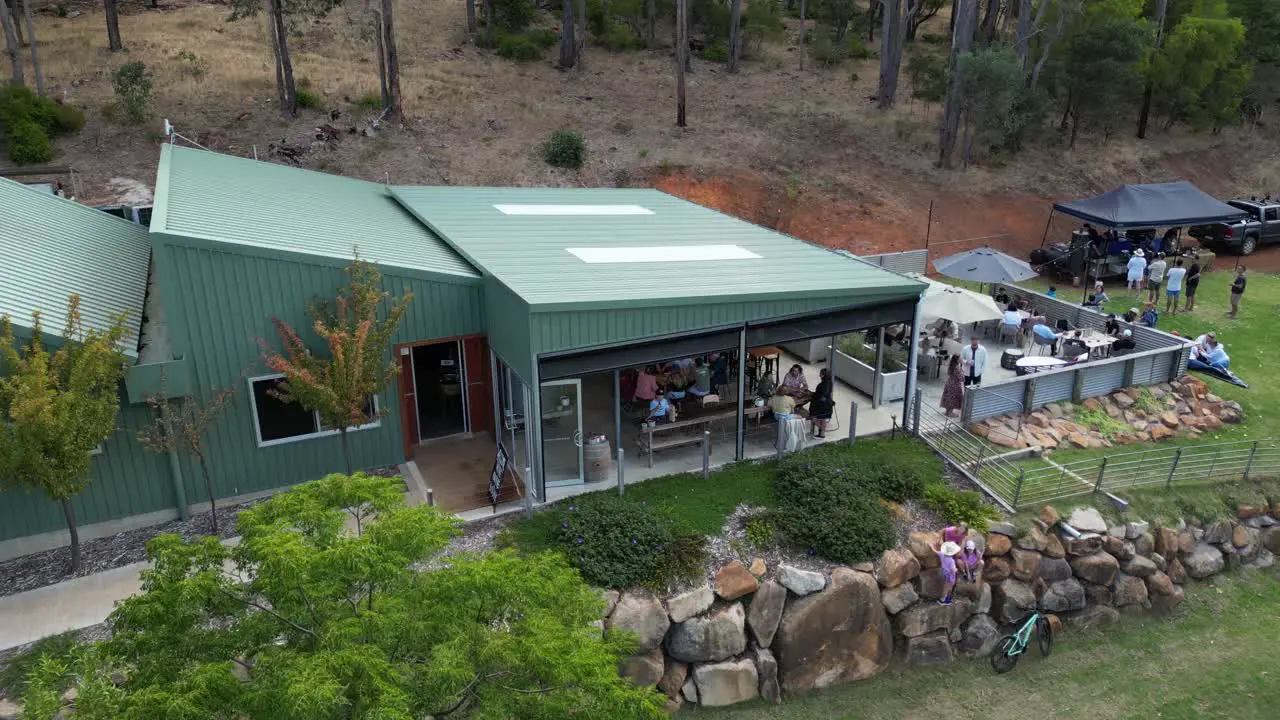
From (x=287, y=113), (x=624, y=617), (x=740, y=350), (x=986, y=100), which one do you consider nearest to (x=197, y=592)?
(x=624, y=617)

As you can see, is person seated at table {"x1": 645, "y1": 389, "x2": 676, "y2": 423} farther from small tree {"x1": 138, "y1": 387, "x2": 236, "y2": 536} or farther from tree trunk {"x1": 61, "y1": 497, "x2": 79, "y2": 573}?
tree trunk {"x1": 61, "y1": 497, "x2": 79, "y2": 573}

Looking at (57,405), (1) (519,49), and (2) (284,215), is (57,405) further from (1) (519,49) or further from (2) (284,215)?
(1) (519,49)

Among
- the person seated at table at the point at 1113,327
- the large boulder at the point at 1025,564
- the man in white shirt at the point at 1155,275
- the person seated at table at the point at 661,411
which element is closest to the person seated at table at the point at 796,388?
the person seated at table at the point at 661,411

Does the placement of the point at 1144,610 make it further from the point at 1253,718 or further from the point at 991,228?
the point at 991,228

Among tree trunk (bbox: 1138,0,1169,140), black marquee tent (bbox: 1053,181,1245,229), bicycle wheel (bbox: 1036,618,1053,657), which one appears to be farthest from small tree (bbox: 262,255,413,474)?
tree trunk (bbox: 1138,0,1169,140)

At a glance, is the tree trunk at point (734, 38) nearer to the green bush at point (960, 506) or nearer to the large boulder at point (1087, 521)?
the green bush at point (960, 506)

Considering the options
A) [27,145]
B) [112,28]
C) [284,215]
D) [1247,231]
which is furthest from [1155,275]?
[112,28]
